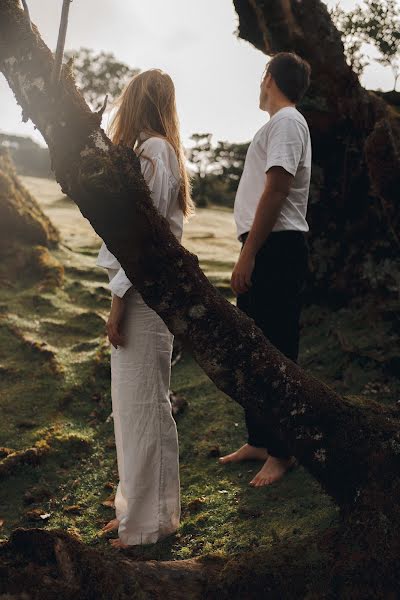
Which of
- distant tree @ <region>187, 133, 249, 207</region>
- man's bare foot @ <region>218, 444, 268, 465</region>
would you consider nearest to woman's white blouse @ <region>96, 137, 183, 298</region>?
man's bare foot @ <region>218, 444, 268, 465</region>

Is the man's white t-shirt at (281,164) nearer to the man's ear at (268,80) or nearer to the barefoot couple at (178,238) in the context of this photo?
the barefoot couple at (178,238)

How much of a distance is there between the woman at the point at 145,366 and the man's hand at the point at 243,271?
1.57 ft

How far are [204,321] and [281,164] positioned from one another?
145 cm

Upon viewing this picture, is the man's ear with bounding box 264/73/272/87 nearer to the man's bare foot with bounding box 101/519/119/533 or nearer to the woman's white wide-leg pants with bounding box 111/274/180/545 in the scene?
the woman's white wide-leg pants with bounding box 111/274/180/545

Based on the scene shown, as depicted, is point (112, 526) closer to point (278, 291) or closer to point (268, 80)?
point (278, 291)

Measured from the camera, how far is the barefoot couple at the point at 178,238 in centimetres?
378

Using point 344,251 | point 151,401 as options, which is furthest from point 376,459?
point 344,251

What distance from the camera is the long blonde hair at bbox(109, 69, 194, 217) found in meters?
3.77

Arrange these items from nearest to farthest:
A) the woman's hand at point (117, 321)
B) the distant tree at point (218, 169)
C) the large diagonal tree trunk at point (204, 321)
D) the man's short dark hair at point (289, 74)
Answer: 1. the large diagonal tree trunk at point (204, 321)
2. the woman's hand at point (117, 321)
3. the man's short dark hair at point (289, 74)
4. the distant tree at point (218, 169)

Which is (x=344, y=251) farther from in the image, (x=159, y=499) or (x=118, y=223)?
(x=118, y=223)

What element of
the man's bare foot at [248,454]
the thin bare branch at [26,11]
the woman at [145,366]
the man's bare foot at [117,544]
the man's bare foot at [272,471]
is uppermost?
the thin bare branch at [26,11]

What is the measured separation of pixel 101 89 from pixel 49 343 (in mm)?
46294

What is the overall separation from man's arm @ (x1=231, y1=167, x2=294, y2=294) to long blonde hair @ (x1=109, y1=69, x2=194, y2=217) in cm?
51

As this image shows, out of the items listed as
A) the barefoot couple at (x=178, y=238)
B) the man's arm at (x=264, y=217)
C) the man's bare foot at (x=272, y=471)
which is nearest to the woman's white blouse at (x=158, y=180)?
the barefoot couple at (x=178, y=238)
